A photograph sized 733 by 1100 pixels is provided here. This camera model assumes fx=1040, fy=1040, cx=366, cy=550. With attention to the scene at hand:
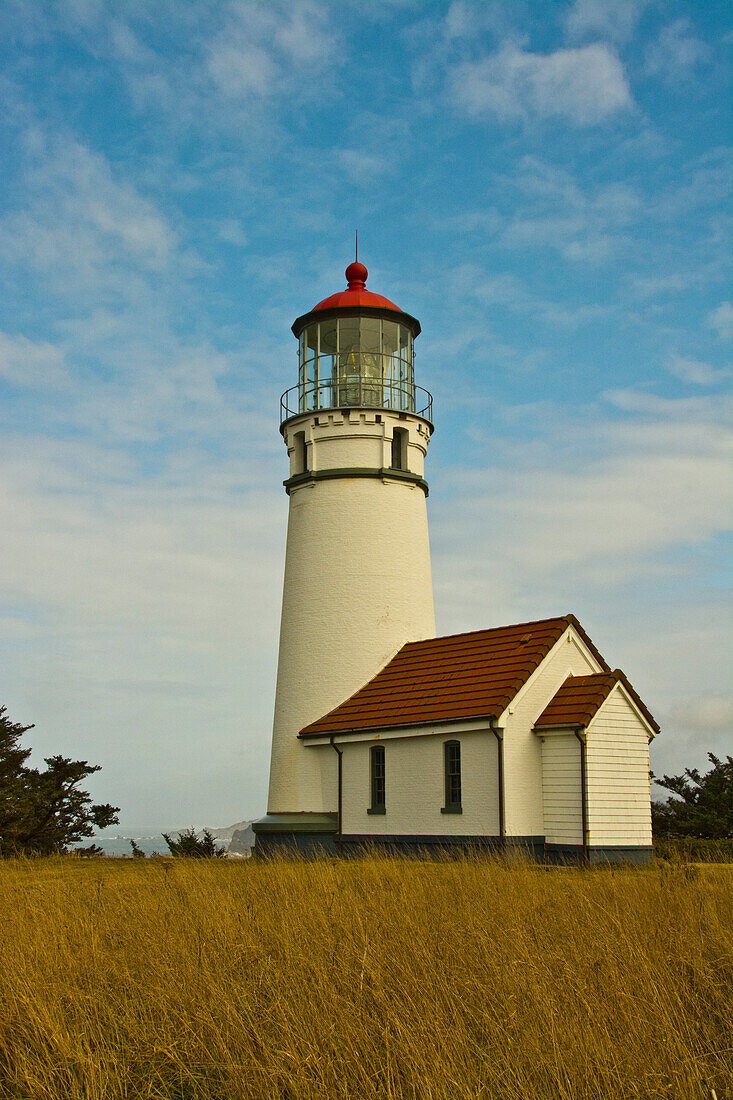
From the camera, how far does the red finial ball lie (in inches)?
1069

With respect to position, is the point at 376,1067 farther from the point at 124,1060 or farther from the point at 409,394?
the point at 409,394

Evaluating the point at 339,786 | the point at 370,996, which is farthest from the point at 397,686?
the point at 370,996

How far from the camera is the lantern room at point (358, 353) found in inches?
1026

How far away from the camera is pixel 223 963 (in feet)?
25.7

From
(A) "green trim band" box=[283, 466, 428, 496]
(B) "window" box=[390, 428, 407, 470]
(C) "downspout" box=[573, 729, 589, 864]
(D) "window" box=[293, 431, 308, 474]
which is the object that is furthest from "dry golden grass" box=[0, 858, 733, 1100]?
(D) "window" box=[293, 431, 308, 474]

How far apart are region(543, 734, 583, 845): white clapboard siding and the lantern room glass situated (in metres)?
10.2

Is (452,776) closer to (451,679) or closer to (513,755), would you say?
(513,755)

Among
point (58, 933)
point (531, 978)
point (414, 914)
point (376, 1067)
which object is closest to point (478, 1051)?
point (376, 1067)

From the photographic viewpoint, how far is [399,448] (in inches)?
1021

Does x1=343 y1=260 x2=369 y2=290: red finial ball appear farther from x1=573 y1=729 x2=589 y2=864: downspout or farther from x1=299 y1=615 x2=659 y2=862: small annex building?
x1=573 y1=729 x2=589 y2=864: downspout

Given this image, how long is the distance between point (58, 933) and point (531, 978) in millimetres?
4471

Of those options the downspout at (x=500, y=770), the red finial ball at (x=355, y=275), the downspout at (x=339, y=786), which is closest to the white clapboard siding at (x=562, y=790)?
the downspout at (x=500, y=770)

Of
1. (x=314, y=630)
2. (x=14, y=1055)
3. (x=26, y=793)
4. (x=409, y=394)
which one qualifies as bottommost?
(x=14, y=1055)

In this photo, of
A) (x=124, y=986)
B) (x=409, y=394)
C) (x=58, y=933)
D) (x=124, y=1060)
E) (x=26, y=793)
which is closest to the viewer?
(x=124, y=1060)
